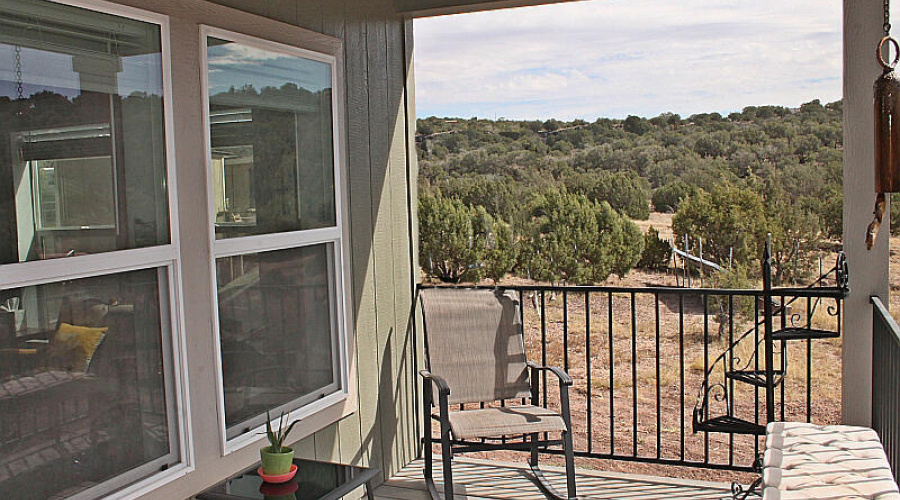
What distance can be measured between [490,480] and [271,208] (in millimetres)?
1886

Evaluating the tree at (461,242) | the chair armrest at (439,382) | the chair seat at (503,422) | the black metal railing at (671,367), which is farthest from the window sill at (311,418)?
the tree at (461,242)

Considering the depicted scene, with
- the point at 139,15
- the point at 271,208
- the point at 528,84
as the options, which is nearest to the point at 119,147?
the point at 139,15

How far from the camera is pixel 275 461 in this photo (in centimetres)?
239

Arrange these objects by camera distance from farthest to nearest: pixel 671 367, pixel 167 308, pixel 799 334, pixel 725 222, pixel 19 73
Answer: pixel 725 222 → pixel 671 367 → pixel 799 334 → pixel 167 308 → pixel 19 73

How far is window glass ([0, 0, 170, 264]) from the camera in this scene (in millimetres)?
1901

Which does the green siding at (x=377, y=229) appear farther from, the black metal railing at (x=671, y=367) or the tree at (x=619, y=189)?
the tree at (x=619, y=189)

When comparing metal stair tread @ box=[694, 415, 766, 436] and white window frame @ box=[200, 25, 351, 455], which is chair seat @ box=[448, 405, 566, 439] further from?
metal stair tread @ box=[694, 415, 766, 436]

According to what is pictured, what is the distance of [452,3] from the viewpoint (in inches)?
160

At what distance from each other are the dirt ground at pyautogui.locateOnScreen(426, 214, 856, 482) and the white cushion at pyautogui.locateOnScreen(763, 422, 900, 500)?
12.9ft

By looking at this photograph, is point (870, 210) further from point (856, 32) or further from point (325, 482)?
point (325, 482)

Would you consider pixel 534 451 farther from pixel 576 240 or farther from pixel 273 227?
pixel 576 240

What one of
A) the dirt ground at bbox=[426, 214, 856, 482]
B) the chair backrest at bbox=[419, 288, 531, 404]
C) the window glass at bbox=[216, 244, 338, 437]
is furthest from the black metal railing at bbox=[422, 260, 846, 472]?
the window glass at bbox=[216, 244, 338, 437]

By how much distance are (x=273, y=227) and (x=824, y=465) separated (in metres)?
2.05

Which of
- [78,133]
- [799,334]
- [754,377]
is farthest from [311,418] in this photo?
[799,334]
